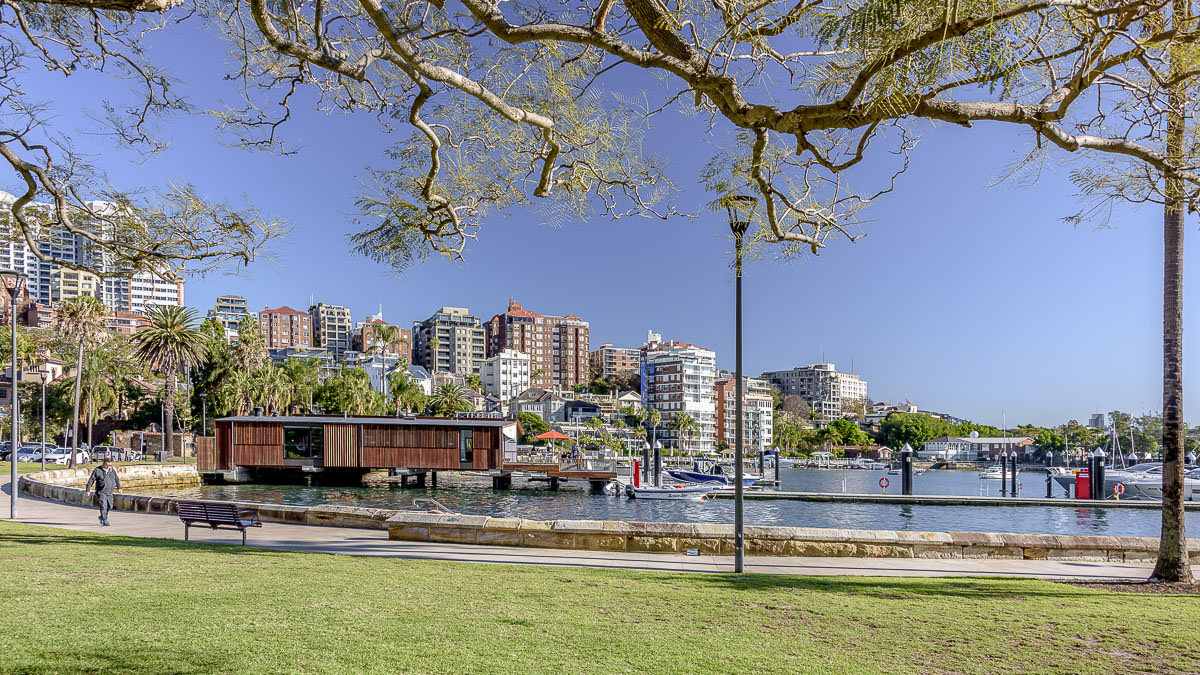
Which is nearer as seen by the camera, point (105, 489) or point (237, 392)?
point (105, 489)

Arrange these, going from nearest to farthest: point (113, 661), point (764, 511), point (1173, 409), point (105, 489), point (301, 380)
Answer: point (113, 661) → point (1173, 409) → point (105, 489) → point (764, 511) → point (301, 380)

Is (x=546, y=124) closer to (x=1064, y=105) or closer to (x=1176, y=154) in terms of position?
(x=1064, y=105)

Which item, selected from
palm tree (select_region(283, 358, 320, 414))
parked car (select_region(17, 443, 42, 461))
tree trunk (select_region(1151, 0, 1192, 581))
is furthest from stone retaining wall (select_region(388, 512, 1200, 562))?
palm tree (select_region(283, 358, 320, 414))

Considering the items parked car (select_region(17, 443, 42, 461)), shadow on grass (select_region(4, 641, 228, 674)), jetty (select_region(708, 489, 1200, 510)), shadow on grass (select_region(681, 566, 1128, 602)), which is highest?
shadow on grass (select_region(4, 641, 228, 674))

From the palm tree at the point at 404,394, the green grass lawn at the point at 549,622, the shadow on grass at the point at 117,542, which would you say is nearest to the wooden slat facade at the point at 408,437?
the shadow on grass at the point at 117,542

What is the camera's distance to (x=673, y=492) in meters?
37.0

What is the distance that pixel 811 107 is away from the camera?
5973 millimetres

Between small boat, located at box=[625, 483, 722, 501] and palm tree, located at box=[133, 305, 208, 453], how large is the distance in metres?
36.3

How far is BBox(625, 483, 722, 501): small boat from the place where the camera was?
37.0 m

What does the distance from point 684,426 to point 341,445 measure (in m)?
83.9

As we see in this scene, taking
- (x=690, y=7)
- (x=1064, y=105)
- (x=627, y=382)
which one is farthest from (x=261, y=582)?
(x=627, y=382)

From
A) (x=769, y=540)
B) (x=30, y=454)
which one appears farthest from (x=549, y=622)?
(x=30, y=454)

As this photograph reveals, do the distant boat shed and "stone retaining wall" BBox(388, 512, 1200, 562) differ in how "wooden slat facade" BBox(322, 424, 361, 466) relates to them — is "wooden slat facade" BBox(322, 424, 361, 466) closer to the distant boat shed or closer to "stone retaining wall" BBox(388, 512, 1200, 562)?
the distant boat shed

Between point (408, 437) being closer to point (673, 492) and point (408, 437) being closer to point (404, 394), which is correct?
point (673, 492)
